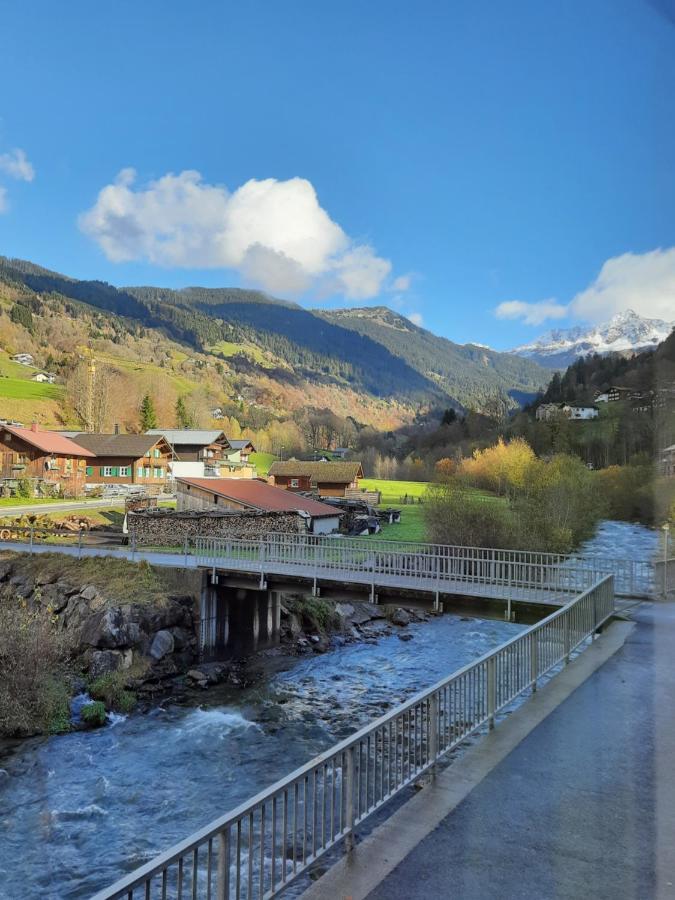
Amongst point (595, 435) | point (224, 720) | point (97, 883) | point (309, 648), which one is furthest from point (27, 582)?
point (595, 435)

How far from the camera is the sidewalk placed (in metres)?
4.41

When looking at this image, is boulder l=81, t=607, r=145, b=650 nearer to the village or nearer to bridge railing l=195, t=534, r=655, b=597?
bridge railing l=195, t=534, r=655, b=597

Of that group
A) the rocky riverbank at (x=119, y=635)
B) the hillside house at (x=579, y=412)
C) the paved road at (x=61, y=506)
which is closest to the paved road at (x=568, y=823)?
the rocky riverbank at (x=119, y=635)

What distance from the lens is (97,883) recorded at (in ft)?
31.8

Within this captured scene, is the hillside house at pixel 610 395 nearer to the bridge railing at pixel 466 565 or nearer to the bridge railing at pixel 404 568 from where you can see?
the bridge railing at pixel 466 565

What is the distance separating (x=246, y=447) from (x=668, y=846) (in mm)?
77252

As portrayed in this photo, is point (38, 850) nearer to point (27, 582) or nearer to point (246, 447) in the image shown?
point (27, 582)

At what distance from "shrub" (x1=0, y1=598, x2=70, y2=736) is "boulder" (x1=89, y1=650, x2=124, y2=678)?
86cm

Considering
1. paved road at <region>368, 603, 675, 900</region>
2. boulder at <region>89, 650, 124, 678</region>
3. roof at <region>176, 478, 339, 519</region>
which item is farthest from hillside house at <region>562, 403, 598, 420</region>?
paved road at <region>368, 603, 675, 900</region>

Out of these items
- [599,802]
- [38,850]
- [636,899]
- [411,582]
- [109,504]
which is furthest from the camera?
[109,504]

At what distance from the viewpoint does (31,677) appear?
672 inches

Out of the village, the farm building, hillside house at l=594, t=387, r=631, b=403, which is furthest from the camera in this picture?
the farm building

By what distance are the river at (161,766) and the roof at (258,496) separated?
1694 cm

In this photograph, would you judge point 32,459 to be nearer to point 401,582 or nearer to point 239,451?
point 239,451
